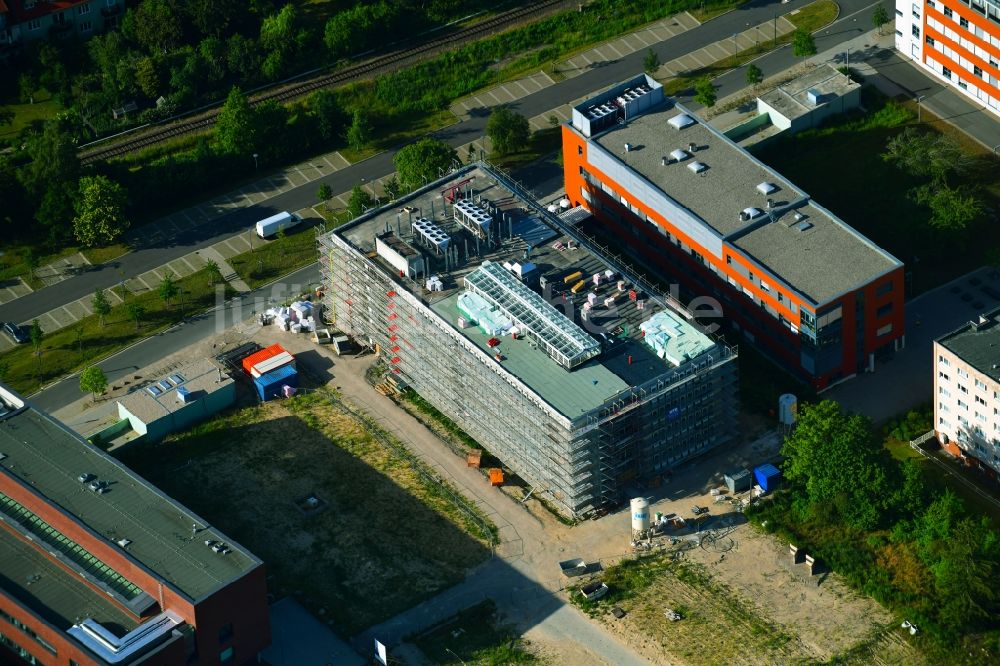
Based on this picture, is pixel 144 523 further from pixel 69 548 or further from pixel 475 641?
pixel 475 641

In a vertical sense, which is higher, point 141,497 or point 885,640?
point 141,497

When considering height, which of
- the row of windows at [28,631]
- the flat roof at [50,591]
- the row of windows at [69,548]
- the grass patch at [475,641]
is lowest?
the grass patch at [475,641]

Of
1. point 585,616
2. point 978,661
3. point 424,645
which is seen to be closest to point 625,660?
point 585,616

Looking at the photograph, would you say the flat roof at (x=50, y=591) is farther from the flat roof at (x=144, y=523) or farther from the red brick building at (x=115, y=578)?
the flat roof at (x=144, y=523)

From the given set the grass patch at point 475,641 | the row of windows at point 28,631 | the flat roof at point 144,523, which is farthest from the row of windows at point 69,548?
the grass patch at point 475,641

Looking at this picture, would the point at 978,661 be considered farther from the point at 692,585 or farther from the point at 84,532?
the point at 84,532

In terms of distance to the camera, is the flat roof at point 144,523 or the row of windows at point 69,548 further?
the row of windows at point 69,548

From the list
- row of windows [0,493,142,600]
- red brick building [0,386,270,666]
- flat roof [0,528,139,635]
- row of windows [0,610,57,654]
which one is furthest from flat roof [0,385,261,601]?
row of windows [0,610,57,654]
